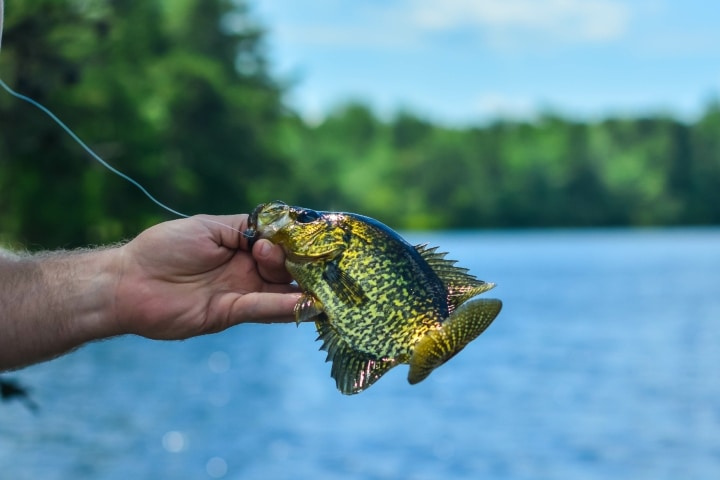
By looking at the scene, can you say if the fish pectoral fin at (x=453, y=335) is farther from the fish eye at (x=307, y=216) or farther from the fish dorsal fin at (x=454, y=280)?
the fish eye at (x=307, y=216)

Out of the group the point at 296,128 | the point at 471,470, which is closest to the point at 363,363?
the point at 471,470

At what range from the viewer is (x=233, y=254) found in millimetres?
3842

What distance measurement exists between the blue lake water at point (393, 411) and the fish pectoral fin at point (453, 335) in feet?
45.0

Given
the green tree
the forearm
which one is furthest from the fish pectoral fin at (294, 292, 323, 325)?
the green tree

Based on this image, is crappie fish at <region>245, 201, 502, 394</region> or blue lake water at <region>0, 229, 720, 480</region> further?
blue lake water at <region>0, 229, 720, 480</region>

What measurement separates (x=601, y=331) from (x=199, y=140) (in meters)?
19.6

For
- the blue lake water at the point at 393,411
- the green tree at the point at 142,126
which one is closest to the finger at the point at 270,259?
the blue lake water at the point at 393,411

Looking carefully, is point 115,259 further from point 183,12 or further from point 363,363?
point 183,12

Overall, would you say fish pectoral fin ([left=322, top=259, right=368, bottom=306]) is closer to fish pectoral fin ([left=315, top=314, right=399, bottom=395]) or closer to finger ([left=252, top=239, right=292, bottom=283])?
fish pectoral fin ([left=315, top=314, right=399, bottom=395])

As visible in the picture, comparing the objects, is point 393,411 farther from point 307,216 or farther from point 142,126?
point 142,126

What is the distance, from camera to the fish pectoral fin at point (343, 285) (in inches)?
128

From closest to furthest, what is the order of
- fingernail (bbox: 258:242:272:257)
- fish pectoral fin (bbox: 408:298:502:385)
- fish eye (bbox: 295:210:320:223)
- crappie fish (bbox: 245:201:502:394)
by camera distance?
fish pectoral fin (bbox: 408:298:502:385) < crappie fish (bbox: 245:201:502:394) < fish eye (bbox: 295:210:320:223) < fingernail (bbox: 258:242:272:257)

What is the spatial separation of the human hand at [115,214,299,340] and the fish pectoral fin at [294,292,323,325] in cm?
24

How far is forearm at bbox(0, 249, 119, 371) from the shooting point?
3.77m
